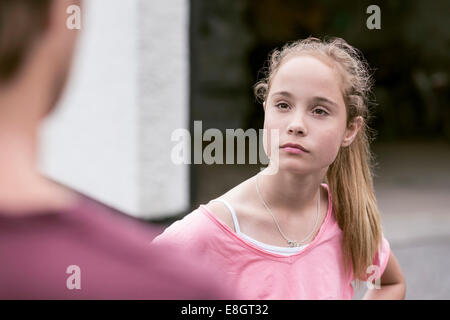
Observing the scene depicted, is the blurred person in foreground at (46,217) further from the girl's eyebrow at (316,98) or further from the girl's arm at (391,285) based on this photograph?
the girl's arm at (391,285)

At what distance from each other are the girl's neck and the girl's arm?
322 millimetres

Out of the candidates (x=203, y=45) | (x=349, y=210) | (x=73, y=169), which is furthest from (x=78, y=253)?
(x=203, y=45)

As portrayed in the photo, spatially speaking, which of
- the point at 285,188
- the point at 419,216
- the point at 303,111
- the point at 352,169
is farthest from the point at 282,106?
the point at 419,216

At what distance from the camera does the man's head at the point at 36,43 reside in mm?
355

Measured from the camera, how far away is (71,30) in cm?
40

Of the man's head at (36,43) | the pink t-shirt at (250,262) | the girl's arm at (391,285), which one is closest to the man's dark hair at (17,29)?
the man's head at (36,43)

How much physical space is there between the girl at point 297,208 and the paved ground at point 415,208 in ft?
5.96

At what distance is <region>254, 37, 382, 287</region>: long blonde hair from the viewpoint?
1.10 metres

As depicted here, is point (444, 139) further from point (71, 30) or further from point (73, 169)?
point (71, 30)

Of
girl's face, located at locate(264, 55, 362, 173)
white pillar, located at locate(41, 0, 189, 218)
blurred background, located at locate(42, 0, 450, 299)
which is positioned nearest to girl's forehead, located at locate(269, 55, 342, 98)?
girl's face, located at locate(264, 55, 362, 173)

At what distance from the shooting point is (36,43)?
367 mm

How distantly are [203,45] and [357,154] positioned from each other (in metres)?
4.09

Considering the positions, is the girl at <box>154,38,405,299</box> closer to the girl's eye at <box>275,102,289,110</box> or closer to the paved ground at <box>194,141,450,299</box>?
the girl's eye at <box>275,102,289,110</box>

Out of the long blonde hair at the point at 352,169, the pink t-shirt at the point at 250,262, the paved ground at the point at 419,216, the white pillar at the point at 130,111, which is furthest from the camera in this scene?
the paved ground at the point at 419,216
